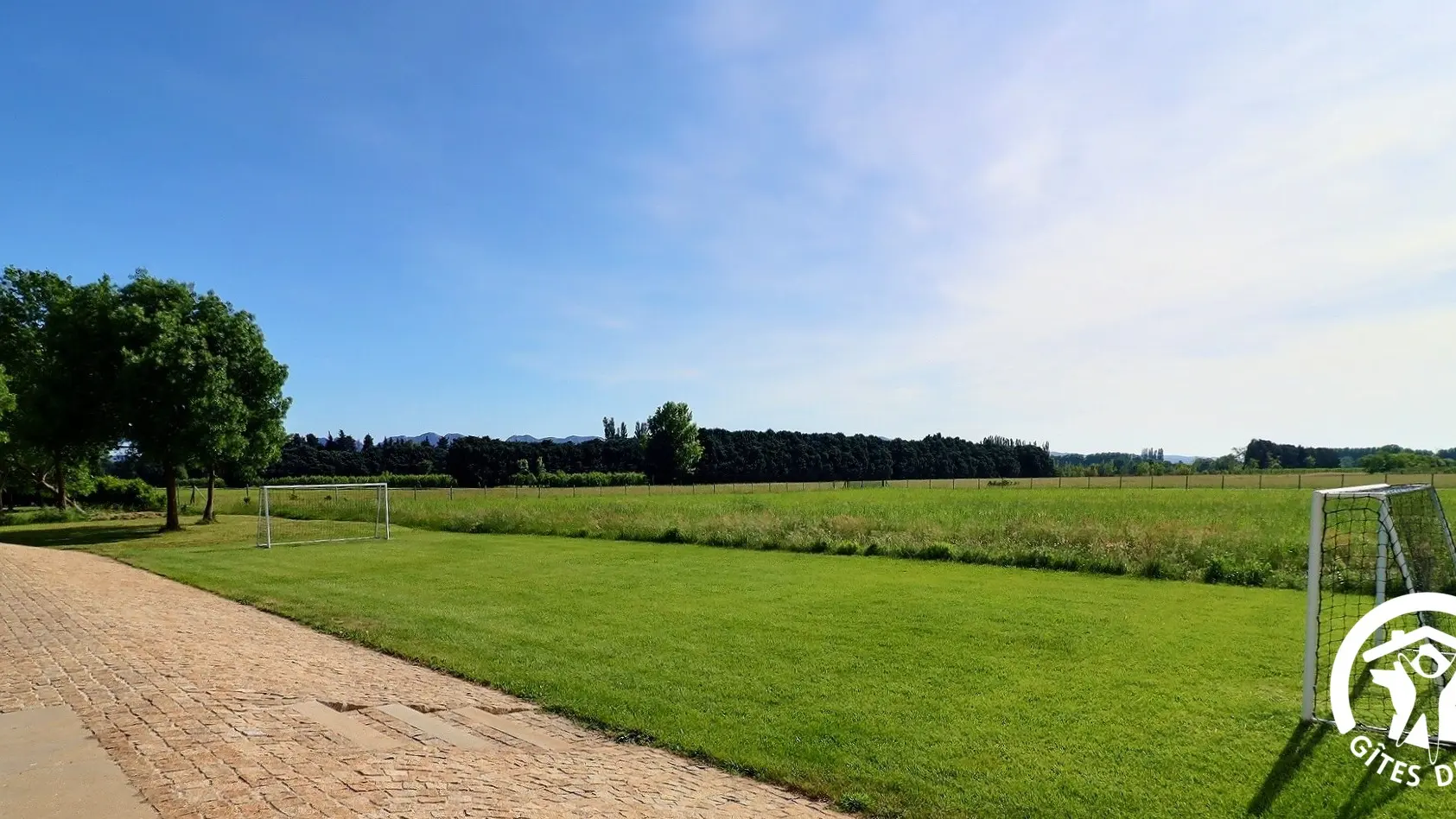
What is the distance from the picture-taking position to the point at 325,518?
116 ft

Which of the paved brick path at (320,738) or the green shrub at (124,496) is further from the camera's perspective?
the green shrub at (124,496)

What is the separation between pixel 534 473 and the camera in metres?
101

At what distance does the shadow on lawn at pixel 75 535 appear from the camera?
26.7 m

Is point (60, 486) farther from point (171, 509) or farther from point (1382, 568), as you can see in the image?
point (1382, 568)

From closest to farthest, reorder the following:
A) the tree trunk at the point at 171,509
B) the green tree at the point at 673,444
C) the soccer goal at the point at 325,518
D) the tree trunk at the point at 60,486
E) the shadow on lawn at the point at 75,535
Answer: the soccer goal at the point at 325,518 → the shadow on lawn at the point at 75,535 → the tree trunk at the point at 171,509 → the tree trunk at the point at 60,486 → the green tree at the point at 673,444

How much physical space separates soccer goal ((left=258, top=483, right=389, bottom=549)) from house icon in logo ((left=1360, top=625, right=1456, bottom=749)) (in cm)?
2290

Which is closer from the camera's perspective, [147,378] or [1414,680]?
[1414,680]

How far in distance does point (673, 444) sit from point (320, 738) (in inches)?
3539

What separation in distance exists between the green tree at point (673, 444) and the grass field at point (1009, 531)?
194ft

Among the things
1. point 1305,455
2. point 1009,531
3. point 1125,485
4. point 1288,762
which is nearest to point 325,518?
point 1009,531

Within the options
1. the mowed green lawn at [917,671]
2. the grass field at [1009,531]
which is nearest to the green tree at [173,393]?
the grass field at [1009,531]

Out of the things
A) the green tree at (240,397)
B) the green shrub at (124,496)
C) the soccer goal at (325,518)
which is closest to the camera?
the soccer goal at (325,518)

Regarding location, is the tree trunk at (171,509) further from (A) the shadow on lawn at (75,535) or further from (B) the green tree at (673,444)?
(B) the green tree at (673,444)

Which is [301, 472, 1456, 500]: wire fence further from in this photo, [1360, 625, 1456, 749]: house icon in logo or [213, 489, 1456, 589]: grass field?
[1360, 625, 1456, 749]: house icon in logo
